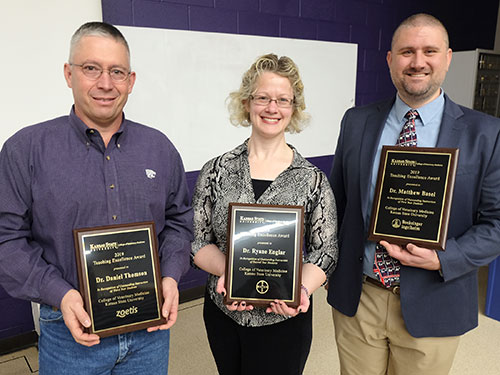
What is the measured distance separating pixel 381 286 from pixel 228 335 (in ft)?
2.01

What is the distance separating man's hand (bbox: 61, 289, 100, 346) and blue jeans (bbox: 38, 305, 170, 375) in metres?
0.11

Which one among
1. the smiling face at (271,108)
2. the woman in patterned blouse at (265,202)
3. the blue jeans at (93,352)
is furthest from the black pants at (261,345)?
the smiling face at (271,108)

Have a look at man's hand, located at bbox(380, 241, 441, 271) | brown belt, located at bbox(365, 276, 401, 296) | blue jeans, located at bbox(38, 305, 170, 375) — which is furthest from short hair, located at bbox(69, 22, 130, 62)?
brown belt, located at bbox(365, 276, 401, 296)

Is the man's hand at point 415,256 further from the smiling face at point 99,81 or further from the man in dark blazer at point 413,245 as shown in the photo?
the smiling face at point 99,81

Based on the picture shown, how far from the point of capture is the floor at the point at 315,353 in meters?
2.53

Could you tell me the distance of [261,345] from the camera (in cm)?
142

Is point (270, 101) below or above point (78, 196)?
above

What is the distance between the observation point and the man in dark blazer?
1.37m

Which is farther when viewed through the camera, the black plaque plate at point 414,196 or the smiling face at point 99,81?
the black plaque plate at point 414,196

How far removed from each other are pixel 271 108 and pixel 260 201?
0.33 metres

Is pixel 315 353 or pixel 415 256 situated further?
pixel 315 353

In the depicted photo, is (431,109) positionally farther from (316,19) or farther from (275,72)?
(316,19)

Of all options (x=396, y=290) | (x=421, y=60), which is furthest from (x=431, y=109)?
(x=396, y=290)

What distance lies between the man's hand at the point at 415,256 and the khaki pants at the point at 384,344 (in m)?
0.21
